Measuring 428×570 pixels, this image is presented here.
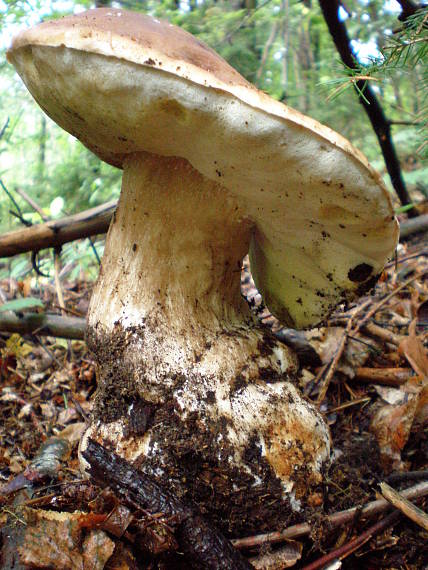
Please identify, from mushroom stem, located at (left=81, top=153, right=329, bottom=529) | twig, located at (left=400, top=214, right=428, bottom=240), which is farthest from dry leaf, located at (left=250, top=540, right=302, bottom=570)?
twig, located at (left=400, top=214, right=428, bottom=240)

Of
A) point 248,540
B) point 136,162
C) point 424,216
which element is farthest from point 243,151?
point 424,216

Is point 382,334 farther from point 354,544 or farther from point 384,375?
point 354,544

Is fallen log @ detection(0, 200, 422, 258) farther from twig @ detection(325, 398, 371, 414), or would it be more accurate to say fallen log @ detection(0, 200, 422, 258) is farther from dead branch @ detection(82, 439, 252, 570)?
twig @ detection(325, 398, 371, 414)

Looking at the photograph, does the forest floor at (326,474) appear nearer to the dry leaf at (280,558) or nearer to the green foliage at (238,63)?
the dry leaf at (280,558)

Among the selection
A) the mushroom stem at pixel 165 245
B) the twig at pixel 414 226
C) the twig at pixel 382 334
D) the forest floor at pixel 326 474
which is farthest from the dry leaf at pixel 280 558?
the twig at pixel 414 226

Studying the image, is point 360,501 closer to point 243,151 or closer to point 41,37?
point 243,151

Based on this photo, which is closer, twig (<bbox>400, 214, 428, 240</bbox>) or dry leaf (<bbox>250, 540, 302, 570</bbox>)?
dry leaf (<bbox>250, 540, 302, 570</bbox>)

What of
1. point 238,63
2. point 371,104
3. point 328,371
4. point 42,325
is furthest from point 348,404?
point 238,63
